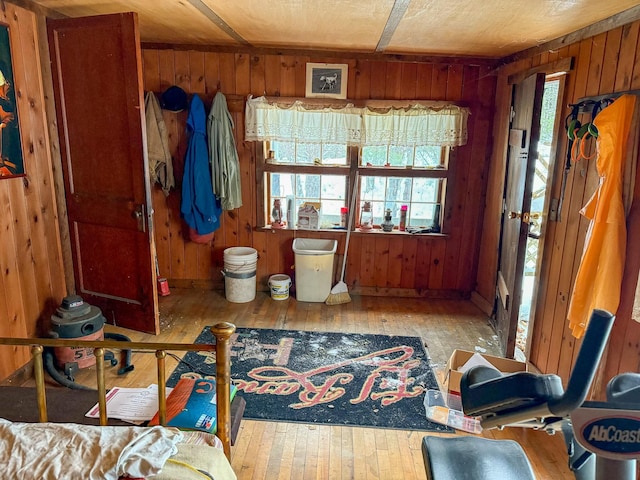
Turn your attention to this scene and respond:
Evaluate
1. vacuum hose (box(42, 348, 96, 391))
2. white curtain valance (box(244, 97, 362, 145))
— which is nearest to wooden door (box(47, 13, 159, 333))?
vacuum hose (box(42, 348, 96, 391))

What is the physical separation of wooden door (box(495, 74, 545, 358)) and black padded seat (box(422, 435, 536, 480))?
1.38m

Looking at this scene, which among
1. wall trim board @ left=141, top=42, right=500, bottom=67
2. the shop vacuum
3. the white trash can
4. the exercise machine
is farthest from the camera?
the white trash can

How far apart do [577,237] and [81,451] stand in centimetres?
239

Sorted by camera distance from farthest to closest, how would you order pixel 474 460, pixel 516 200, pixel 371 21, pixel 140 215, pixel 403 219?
pixel 403 219 < pixel 516 200 < pixel 140 215 < pixel 371 21 < pixel 474 460

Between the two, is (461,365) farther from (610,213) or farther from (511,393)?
(511,393)

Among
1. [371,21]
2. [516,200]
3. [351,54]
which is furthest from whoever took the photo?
[351,54]

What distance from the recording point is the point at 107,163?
3.00 meters

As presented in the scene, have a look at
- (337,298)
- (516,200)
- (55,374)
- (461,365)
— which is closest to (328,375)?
(461,365)

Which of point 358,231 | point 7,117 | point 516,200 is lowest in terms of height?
point 358,231

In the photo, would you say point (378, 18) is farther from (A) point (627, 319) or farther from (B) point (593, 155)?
(A) point (627, 319)

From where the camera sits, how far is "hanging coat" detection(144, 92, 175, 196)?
379 centimetres

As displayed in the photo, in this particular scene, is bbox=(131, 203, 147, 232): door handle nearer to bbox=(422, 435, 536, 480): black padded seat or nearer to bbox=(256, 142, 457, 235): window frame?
bbox=(256, 142, 457, 235): window frame

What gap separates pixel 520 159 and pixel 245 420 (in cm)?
240

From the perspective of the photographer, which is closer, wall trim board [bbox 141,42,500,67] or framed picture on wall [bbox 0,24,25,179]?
framed picture on wall [bbox 0,24,25,179]
